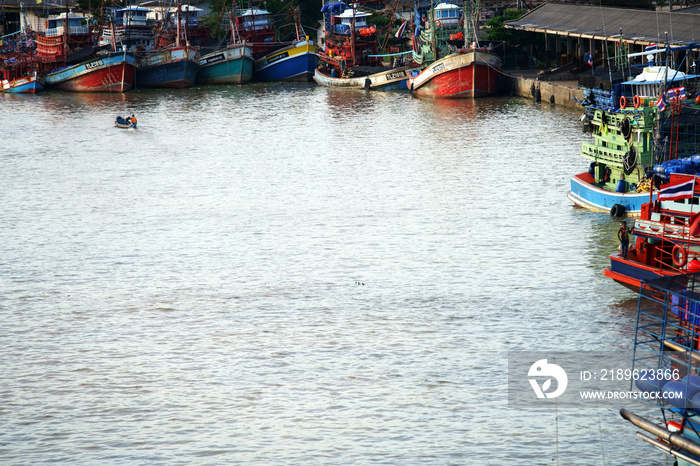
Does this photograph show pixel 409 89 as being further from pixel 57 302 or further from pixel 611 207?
pixel 57 302

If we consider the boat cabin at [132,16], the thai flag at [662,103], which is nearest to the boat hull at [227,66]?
the boat cabin at [132,16]

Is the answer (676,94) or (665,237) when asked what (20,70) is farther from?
(665,237)

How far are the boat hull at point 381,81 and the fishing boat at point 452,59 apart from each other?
176 centimetres

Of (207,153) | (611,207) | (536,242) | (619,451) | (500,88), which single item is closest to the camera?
(619,451)

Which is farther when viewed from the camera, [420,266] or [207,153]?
[207,153]

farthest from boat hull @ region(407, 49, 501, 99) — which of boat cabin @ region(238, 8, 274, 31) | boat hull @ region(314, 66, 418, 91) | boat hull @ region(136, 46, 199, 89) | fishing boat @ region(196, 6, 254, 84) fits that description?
boat cabin @ region(238, 8, 274, 31)

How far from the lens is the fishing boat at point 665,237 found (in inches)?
886

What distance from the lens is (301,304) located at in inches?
963

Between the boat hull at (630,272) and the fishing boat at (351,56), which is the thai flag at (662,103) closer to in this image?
the boat hull at (630,272)

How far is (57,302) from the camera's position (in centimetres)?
2502

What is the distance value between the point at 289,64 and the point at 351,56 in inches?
270

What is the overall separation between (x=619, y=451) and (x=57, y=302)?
15802mm

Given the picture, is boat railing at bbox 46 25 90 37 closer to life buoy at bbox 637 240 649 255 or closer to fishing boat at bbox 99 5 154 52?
fishing boat at bbox 99 5 154 52

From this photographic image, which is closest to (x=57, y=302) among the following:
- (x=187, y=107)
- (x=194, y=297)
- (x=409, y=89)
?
(x=194, y=297)
